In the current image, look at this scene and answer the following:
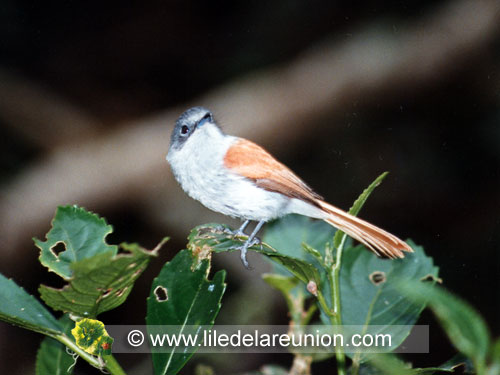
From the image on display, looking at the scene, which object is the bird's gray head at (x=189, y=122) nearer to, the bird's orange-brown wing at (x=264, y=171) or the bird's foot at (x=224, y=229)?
the bird's orange-brown wing at (x=264, y=171)

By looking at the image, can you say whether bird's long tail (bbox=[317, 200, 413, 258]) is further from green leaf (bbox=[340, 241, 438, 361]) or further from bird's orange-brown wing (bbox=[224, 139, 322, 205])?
bird's orange-brown wing (bbox=[224, 139, 322, 205])

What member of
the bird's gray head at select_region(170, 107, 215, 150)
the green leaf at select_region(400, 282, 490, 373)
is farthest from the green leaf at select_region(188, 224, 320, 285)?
the green leaf at select_region(400, 282, 490, 373)

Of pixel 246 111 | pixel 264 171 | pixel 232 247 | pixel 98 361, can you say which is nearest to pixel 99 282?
pixel 98 361

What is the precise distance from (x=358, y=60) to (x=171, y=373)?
294 centimetres

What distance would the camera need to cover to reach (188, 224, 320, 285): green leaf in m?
1.26

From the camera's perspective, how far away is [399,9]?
395 cm

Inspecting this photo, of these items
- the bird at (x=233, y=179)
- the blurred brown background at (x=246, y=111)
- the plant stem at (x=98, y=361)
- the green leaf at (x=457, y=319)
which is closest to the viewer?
the green leaf at (x=457, y=319)

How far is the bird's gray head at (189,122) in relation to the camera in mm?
1861

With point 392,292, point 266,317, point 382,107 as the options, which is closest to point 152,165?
point 266,317

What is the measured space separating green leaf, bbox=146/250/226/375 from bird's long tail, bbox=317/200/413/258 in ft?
1.65

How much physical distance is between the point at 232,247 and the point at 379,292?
455mm

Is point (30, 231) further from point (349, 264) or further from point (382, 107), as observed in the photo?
point (349, 264)

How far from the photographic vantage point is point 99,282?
1.12 meters

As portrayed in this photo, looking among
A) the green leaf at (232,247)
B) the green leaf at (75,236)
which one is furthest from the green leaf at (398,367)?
the green leaf at (75,236)
